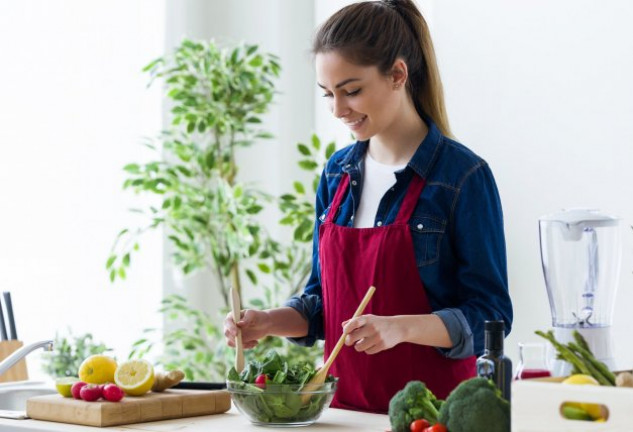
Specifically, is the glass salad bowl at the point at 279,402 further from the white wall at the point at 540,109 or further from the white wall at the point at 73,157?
the white wall at the point at 73,157

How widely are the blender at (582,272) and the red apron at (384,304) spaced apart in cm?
27

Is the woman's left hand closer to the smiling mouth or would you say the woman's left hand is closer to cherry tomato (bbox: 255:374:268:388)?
cherry tomato (bbox: 255:374:268:388)

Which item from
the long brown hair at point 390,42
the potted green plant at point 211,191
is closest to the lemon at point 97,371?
the long brown hair at point 390,42

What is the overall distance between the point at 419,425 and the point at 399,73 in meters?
0.91

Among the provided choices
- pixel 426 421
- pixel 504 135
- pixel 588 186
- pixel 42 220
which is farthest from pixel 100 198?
pixel 426 421

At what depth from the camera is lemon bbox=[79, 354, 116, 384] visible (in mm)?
2184

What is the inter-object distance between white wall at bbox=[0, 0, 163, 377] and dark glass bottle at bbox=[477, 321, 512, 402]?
8.52 feet

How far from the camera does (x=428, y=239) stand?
216 cm

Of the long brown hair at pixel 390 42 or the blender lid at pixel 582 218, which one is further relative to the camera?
the long brown hair at pixel 390 42

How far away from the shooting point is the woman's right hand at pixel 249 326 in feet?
7.08

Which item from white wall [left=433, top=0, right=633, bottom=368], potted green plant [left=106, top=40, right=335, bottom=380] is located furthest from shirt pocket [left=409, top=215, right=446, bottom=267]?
potted green plant [left=106, top=40, right=335, bottom=380]

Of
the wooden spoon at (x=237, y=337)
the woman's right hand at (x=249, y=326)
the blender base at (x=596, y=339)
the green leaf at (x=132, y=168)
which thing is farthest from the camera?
the green leaf at (x=132, y=168)

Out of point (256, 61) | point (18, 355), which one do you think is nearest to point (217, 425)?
point (18, 355)

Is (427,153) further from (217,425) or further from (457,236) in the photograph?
(217,425)
